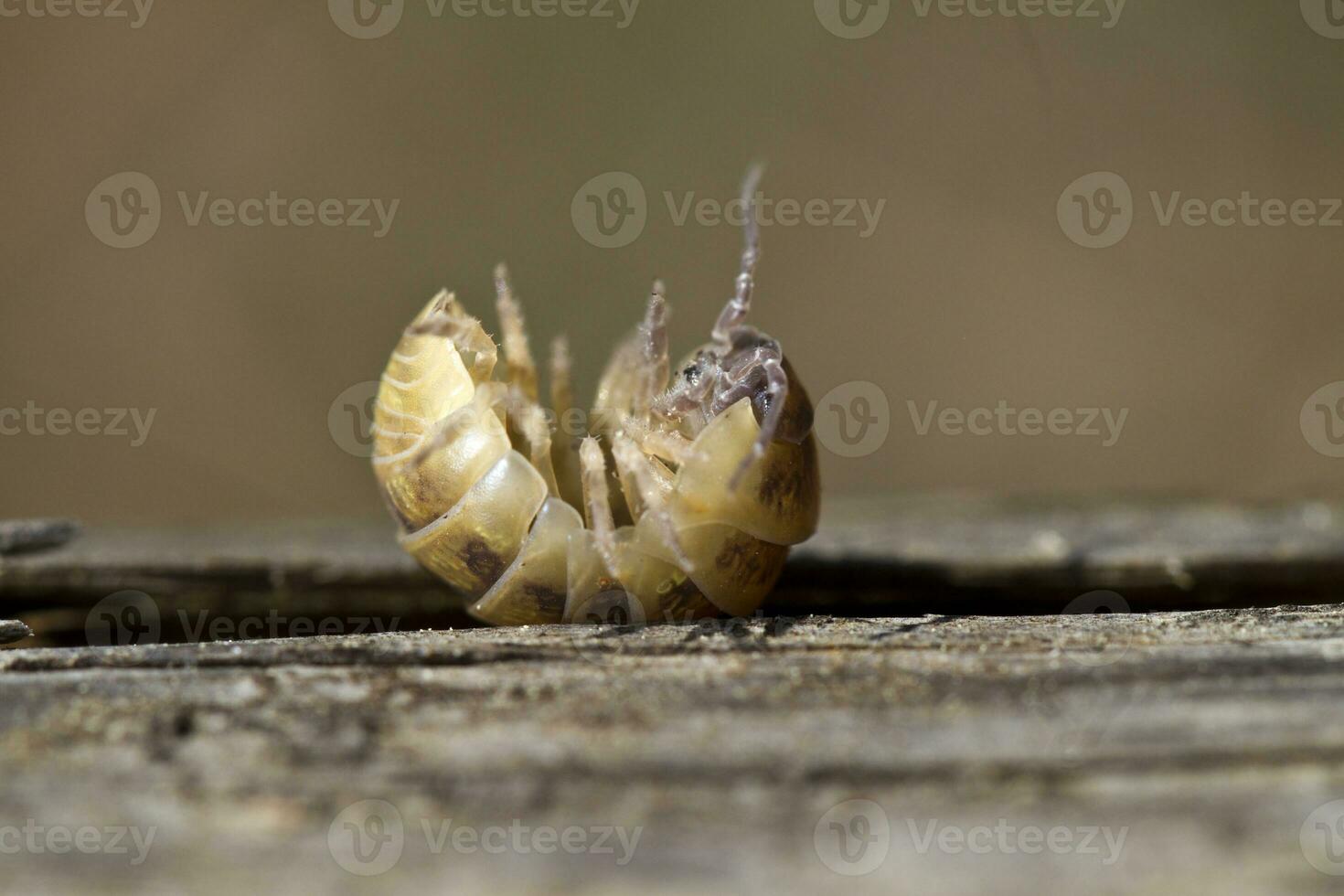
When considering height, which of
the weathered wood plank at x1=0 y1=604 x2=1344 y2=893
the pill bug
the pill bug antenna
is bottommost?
the weathered wood plank at x1=0 y1=604 x2=1344 y2=893

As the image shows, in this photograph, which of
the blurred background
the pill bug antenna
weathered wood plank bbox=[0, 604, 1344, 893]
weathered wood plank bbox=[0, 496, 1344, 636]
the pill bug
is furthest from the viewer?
the blurred background

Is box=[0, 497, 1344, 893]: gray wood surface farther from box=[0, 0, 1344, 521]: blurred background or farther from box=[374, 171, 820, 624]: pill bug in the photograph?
box=[0, 0, 1344, 521]: blurred background

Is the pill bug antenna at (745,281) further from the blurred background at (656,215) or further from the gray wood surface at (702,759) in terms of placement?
the blurred background at (656,215)

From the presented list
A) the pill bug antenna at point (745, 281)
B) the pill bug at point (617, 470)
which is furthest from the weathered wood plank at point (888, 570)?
the pill bug antenna at point (745, 281)

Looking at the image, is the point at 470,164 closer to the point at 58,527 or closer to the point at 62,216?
the point at 62,216

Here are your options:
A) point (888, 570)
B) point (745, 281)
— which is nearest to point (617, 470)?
point (745, 281)

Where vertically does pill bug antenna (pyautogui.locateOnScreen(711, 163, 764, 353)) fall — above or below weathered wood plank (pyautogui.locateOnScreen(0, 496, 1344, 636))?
above

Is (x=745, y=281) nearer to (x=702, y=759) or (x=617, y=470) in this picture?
(x=617, y=470)

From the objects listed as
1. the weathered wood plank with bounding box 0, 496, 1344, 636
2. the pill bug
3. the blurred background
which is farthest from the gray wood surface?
the blurred background
